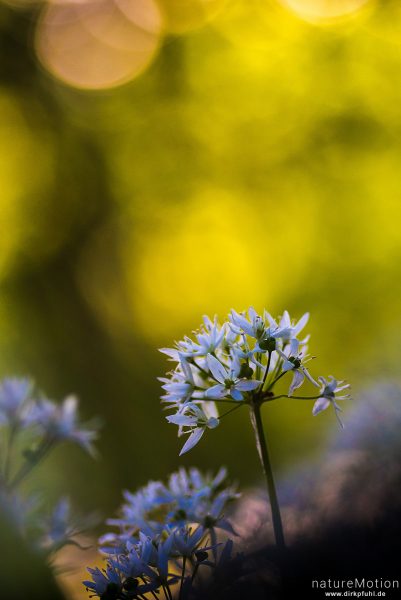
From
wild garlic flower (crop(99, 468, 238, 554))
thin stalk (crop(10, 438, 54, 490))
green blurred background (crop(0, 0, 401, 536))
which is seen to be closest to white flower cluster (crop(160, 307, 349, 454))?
wild garlic flower (crop(99, 468, 238, 554))

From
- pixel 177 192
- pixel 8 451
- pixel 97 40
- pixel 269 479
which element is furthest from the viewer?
pixel 97 40

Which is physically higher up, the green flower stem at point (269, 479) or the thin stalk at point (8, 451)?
the thin stalk at point (8, 451)

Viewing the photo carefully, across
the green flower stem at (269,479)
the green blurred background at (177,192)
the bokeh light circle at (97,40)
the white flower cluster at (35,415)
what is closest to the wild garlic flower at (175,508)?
the green flower stem at (269,479)

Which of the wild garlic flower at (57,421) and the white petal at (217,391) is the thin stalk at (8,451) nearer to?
the wild garlic flower at (57,421)

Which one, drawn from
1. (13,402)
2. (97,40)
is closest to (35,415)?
(13,402)

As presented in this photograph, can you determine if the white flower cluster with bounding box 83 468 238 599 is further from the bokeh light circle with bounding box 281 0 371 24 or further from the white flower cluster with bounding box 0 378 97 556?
the bokeh light circle with bounding box 281 0 371 24

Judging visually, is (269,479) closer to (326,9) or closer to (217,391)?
(217,391)

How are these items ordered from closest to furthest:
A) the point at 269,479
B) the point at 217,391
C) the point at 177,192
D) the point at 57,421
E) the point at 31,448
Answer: the point at 269,479, the point at 217,391, the point at 31,448, the point at 57,421, the point at 177,192
